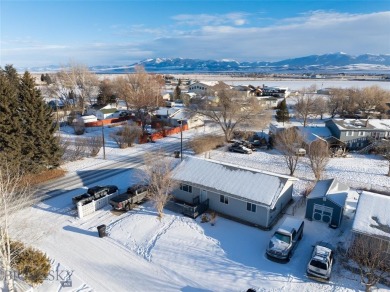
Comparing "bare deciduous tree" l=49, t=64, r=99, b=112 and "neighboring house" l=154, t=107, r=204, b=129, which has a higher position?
"bare deciduous tree" l=49, t=64, r=99, b=112

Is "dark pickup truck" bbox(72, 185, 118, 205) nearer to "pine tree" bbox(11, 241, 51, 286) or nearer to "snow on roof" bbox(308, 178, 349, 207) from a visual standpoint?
"pine tree" bbox(11, 241, 51, 286)

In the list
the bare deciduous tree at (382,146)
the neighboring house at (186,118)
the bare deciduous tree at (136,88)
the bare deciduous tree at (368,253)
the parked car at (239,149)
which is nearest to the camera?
the bare deciduous tree at (368,253)

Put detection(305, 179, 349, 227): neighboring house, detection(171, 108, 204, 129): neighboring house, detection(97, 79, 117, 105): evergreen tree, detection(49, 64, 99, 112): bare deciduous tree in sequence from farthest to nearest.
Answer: detection(97, 79, 117, 105): evergreen tree → detection(49, 64, 99, 112): bare deciduous tree → detection(171, 108, 204, 129): neighboring house → detection(305, 179, 349, 227): neighboring house

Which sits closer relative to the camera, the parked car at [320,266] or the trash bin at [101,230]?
the parked car at [320,266]

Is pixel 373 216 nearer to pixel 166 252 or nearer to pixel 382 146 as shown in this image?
pixel 166 252

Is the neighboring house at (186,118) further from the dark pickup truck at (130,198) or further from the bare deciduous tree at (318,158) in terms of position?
the dark pickup truck at (130,198)

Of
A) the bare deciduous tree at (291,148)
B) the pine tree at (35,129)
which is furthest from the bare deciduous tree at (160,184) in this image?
the bare deciduous tree at (291,148)

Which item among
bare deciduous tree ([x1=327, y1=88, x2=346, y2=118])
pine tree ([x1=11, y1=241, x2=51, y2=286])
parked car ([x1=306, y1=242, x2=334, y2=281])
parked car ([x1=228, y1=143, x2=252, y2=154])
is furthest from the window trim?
bare deciduous tree ([x1=327, y1=88, x2=346, y2=118])

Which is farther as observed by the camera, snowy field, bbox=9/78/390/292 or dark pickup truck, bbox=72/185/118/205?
dark pickup truck, bbox=72/185/118/205
